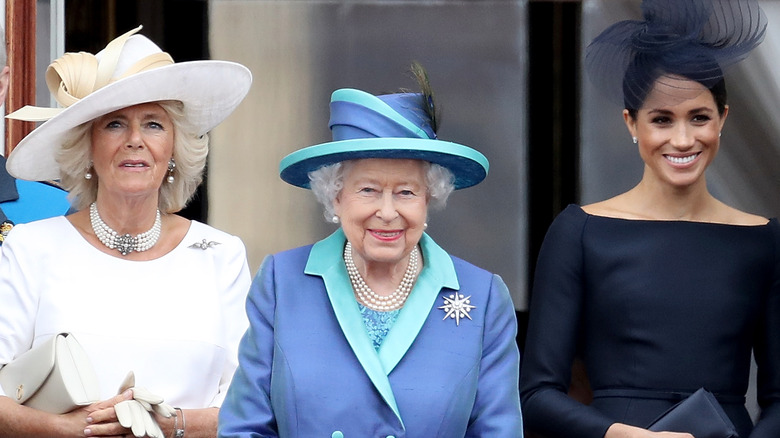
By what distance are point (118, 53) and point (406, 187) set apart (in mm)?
1035

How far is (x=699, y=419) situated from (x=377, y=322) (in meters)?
0.91

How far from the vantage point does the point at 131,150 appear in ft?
14.1

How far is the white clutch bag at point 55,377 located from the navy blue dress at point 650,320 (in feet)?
4.15

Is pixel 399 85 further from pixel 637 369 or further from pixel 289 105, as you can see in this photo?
pixel 637 369

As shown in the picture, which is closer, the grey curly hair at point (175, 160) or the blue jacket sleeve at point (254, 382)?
the blue jacket sleeve at point (254, 382)

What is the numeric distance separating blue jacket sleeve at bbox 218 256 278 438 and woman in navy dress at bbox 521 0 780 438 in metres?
0.89

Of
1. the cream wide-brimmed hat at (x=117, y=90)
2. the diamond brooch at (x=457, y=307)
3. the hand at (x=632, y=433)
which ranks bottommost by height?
the hand at (x=632, y=433)

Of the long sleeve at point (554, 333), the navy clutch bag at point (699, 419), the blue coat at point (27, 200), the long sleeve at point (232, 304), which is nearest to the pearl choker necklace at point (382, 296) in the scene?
the long sleeve at point (232, 304)

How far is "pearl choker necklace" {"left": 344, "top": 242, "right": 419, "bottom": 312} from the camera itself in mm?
3971

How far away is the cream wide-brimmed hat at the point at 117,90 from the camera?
423 centimetres

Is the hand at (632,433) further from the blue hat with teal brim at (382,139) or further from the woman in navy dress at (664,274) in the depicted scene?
the blue hat with teal brim at (382,139)

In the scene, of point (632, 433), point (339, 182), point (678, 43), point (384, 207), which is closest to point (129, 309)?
point (339, 182)

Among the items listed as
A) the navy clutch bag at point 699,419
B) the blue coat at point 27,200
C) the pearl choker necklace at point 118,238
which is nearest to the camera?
the navy clutch bag at point 699,419

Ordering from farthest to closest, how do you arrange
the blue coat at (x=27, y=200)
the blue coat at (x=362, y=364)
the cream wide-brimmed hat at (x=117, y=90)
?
1. the blue coat at (x=27, y=200)
2. the cream wide-brimmed hat at (x=117, y=90)
3. the blue coat at (x=362, y=364)
